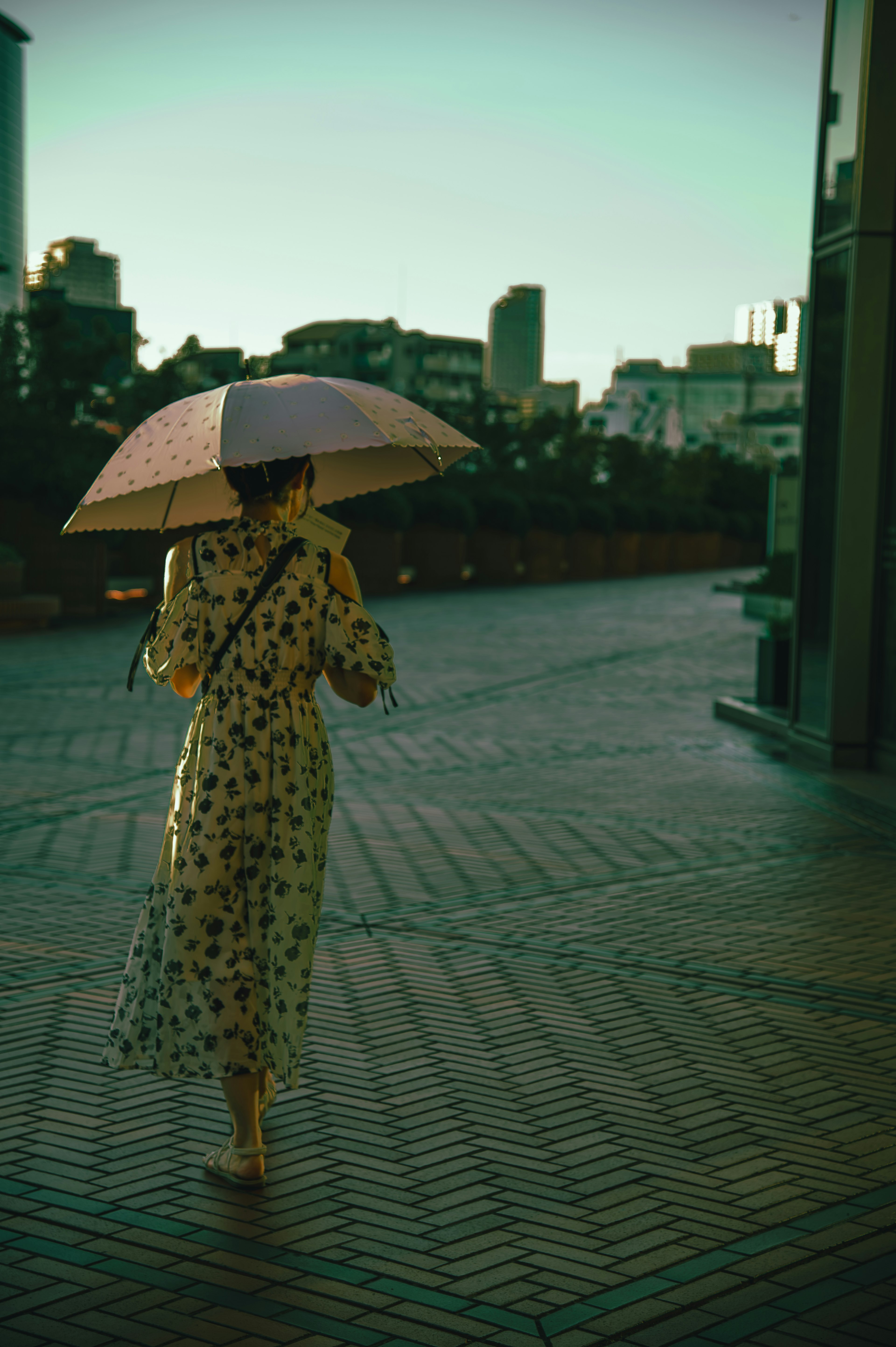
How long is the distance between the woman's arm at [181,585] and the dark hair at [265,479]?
0.62ft

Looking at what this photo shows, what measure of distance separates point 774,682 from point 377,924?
742cm

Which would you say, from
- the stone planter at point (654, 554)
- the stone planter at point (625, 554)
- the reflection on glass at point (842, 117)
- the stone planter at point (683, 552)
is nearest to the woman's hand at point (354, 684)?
the reflection on glass at point (842, 117)

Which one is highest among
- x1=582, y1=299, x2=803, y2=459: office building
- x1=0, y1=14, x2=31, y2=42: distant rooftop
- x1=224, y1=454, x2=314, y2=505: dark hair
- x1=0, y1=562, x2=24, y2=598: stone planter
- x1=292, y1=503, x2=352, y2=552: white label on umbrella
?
x1=0, y1=14, x2=31, y2=42: distant rooftop

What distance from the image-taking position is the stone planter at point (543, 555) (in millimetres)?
36188

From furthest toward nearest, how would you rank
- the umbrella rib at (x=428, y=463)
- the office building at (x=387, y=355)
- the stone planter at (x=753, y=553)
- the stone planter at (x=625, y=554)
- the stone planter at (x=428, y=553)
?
the office building at (x=387, y=355)
the stone planter at (x=753, y=553)
the stone planter at (x=625, y=554)
the stone planter at (x=428, y=553)
the umbrella rib at (x=428, y=463)

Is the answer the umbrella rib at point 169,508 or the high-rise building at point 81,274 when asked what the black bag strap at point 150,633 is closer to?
the umbrella rib at point 169,508

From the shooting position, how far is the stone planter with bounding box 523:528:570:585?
3619 centimetres

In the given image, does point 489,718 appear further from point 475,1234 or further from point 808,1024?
point 475,1234

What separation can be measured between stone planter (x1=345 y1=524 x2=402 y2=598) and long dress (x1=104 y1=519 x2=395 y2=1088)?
82.8ft

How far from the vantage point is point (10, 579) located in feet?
66.4

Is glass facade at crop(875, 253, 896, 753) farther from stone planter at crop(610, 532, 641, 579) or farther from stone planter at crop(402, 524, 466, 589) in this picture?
stone planter at crop(610, 532, 641, 579)

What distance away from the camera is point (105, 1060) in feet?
11.9

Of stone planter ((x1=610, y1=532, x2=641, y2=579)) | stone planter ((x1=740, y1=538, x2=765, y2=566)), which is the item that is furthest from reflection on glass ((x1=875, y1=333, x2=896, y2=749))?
stone planter ((x1=740, y1=538, x2=765, y2=566))

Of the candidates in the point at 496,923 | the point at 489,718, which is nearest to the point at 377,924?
the point at 496,923
